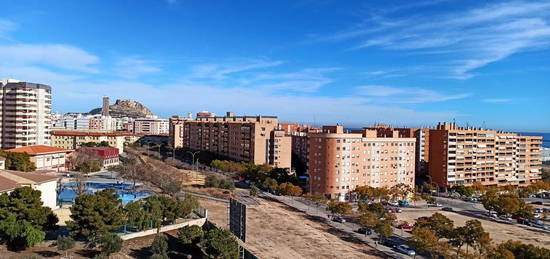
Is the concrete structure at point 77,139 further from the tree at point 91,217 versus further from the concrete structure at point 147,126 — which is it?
the tree at point 91,217

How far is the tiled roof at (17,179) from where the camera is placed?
3584 centimetres

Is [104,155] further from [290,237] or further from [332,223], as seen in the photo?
[290,237]

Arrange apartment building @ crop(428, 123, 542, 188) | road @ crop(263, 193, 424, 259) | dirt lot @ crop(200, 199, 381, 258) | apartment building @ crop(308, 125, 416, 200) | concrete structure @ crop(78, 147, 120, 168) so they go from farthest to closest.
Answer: concrete structure @ crop(78, 147, 120, 168), apartment building @ crop(428, 123, 542, 188), apartment building @ crop(308, 125, 416, 200), road @ crop(263, 193, 424, 259), dirt lot @ crop(200, 199, 381, 258)

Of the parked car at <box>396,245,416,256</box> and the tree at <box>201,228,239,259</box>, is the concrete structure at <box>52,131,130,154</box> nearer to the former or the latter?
the tree at <box>201,228,239,259</box>

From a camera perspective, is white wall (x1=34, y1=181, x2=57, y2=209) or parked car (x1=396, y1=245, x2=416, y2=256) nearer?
parked car (x1=396, y1=245, x2=416, y2=256)

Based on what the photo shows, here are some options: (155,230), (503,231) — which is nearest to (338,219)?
(503,231)

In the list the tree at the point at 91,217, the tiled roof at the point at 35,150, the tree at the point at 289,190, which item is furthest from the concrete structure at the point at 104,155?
the tree at the point at 91,217

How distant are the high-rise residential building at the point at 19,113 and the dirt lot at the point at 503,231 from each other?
6768cm

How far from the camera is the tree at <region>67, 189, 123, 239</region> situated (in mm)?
30062

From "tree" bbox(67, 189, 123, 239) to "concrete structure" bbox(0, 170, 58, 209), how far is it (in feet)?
32.6

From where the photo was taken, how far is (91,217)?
30.0 meters

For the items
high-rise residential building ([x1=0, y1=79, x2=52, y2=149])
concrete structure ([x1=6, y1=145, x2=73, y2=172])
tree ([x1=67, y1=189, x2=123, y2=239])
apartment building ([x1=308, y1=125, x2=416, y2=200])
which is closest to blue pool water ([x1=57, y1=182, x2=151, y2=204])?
concrete structure ([x1=6, y1=145, x2=73, y2=172])

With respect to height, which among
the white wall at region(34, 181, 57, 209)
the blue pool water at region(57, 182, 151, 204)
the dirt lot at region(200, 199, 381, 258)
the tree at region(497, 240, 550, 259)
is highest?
the white wall at region(34, 181, 57, 209)

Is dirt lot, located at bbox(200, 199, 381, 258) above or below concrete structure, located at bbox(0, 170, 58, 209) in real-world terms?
below
